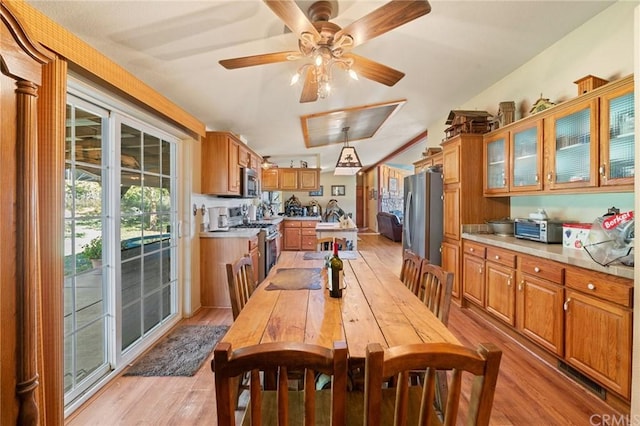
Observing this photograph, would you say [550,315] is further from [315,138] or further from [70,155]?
[315,138]

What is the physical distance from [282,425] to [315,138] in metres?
5.10

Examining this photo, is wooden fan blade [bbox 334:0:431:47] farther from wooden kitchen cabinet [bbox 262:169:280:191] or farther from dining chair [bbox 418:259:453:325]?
wooden kitchen cabinet [bbox 262:169:280:191]

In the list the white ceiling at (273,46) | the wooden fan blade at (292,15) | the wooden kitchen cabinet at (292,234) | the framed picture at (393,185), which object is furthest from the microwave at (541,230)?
the framed picture at (393,185)

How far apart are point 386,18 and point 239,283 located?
63.2 inches

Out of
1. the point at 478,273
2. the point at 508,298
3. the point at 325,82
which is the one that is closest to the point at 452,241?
the point at 478,273

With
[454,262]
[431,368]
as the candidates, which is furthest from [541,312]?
[431,368]

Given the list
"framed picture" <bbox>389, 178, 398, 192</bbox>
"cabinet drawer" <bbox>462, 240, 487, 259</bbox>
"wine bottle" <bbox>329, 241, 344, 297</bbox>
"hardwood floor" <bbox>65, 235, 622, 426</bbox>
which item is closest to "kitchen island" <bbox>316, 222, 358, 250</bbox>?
"cabinet drawer" <bbox>462, 240, 487, 259</bbox>

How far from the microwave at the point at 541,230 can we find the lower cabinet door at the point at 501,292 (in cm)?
36

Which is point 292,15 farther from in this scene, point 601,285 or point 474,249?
point 474,249

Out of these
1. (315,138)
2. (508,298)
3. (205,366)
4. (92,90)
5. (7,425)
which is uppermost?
(315,138)

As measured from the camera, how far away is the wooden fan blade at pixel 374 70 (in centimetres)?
182

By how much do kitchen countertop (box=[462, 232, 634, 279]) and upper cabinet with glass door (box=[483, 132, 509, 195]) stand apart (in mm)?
535

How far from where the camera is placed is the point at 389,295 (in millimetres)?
1616

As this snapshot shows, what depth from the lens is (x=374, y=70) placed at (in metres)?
1.90
